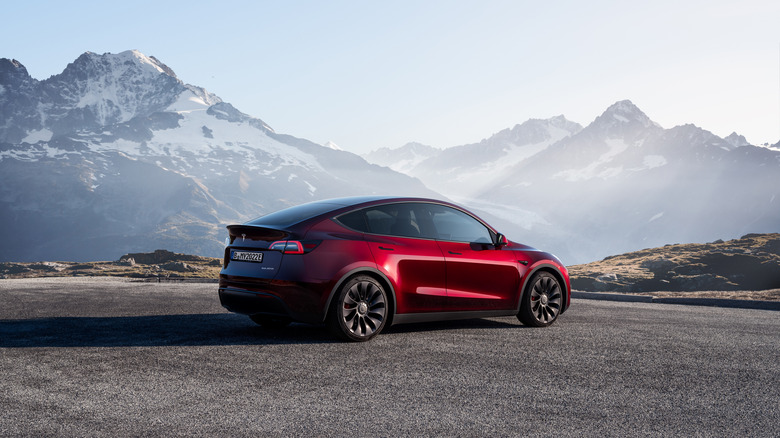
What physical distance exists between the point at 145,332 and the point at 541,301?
5.04m

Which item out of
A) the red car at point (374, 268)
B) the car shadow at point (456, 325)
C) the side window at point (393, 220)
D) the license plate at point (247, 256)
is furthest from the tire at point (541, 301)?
the license plate at point (247, 256)

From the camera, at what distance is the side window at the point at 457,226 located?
7.80 m

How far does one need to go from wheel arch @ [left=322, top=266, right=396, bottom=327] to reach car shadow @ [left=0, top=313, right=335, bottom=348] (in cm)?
61

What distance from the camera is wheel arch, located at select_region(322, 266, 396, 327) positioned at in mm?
6699

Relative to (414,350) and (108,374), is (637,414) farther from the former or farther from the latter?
(108,374)

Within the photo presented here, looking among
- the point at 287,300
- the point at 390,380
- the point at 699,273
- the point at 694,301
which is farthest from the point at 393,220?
the point at 699,273

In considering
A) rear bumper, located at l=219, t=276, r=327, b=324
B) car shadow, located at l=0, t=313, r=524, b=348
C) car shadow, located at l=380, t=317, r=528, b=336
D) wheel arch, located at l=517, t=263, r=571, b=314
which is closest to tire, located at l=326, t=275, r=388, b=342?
rear bumper, located at l=219, t=276, r=327, b=324

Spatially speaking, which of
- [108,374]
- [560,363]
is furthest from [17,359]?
[560,363]

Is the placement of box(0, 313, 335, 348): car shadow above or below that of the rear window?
below

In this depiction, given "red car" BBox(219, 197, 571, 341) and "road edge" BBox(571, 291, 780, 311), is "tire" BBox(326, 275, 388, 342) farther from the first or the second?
"road edge" BBox(571, 291, 780, 311)

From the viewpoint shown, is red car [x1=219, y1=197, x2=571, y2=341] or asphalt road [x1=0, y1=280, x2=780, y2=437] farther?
red car [x1=219, y1=197, x2=571, y2=341]

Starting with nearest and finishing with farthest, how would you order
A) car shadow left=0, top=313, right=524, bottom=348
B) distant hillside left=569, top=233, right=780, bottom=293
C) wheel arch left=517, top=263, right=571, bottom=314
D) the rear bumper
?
the rear bumper → car shadow left=0, top=313, right=524, bottom=348 → wheel arch left=517, top=263, right=571, bottom=314 → distant hillside left=569, top=233, right=780, bottom=293

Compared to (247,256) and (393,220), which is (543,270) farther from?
(247,256)

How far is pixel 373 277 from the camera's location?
23.1 ft
